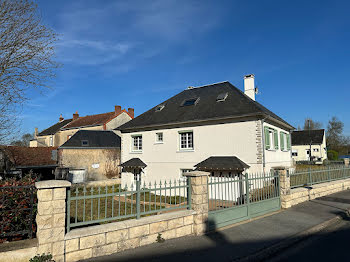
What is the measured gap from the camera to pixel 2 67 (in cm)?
792

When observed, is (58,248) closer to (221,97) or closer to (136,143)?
(221,97)

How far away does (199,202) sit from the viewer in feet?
20.4

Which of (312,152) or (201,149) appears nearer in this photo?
(201,149)

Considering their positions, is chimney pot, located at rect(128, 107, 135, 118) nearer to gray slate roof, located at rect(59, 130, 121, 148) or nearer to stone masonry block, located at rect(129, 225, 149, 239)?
gray slate roof, located at rect(59, 130, 121, 148)

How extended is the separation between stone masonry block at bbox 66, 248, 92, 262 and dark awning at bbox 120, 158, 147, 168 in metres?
13.5

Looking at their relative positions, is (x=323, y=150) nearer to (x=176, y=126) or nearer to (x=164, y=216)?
(x=176, y=126)

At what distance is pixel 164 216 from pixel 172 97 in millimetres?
15905

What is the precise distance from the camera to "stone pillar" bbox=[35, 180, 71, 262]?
13.7 ft

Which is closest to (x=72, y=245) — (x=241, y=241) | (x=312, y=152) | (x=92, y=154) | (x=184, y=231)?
(x=184, y=231)

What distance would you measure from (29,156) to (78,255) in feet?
76.2

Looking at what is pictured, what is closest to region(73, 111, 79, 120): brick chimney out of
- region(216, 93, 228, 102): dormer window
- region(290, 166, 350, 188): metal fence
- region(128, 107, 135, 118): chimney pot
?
region(128, 107, 135, 118): chimney pot

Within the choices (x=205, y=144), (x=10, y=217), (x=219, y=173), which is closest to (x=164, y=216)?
(x=10, y=217)

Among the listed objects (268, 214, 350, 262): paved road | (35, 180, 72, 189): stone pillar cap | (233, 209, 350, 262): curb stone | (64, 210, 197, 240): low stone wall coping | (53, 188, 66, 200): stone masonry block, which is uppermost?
(35, 180, 72, 189): stone pillar cap

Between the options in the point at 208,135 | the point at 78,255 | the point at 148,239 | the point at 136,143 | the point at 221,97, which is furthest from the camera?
the point at 136,143
